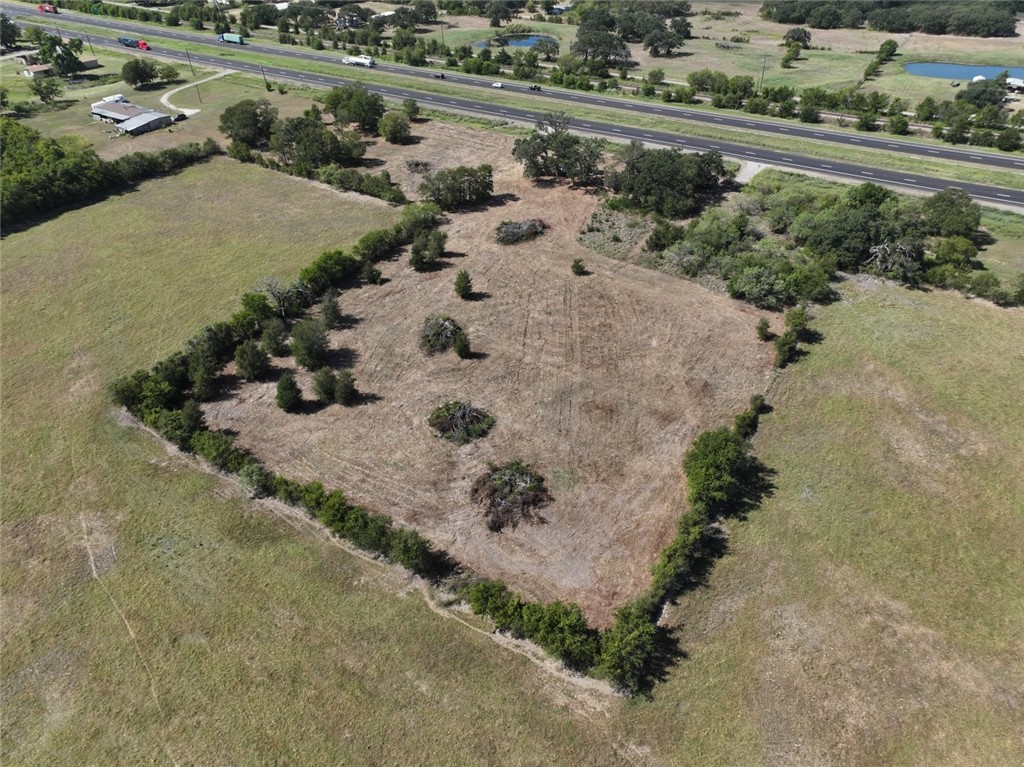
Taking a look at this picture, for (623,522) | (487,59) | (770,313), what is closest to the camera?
(623,522)

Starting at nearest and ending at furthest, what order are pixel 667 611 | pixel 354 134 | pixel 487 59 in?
pixel 667 611 < pixel 354 134 < pixel 487 59

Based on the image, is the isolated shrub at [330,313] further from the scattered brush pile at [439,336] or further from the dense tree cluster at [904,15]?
the dense tree cluster at [904,15]

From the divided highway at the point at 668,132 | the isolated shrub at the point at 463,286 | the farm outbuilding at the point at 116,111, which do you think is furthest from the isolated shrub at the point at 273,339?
the farm outbuilding at the point at 116,111

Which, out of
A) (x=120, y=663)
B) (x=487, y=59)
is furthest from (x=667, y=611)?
(x=487, y=59)

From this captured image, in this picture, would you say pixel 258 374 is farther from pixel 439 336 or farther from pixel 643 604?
pixel 643 604

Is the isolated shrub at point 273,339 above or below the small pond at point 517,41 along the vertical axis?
below

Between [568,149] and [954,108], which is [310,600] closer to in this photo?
[568,149]

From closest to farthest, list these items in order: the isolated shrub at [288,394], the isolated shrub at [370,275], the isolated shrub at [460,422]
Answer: the isolated shrub at [460,422], the isolated shrub at [288,394], the isolated shrub at [370,275]
